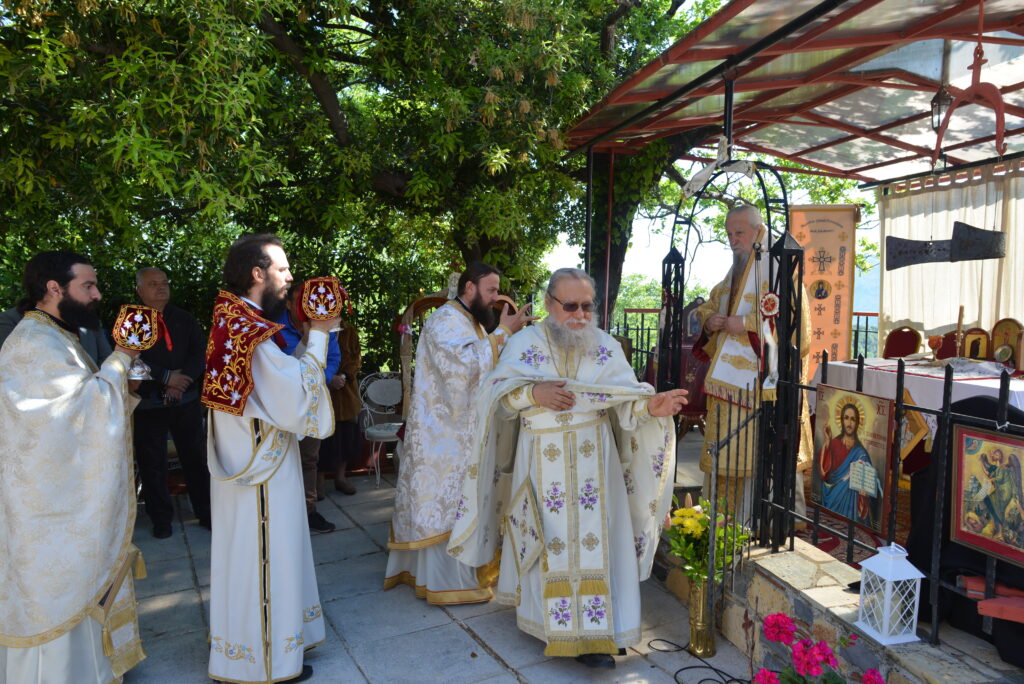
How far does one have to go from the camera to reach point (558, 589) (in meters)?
3.49

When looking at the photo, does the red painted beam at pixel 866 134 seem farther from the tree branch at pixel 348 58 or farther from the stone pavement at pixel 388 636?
the stone pavement at pixel 388 636

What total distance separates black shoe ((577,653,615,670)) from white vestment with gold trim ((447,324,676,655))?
0.06m

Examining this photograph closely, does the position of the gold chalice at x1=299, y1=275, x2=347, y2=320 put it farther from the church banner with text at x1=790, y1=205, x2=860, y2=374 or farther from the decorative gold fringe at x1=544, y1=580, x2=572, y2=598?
the church banner with text at x1=790, y1=205, x2=860, y2=374

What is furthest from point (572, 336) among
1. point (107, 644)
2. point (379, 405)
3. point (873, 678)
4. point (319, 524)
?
point (379, 405)

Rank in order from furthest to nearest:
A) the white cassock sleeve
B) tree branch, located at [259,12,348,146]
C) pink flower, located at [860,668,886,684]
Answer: tree branch, located at [259,12,348,146], the white cassock sleeve, pink flower, located at [860,668,886,684]

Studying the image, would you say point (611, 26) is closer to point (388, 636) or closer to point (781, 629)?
point (388, 636)

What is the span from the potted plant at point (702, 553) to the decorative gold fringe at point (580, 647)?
0.47 meters

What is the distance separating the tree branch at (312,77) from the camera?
5820 mm

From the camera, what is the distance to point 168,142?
4305mm

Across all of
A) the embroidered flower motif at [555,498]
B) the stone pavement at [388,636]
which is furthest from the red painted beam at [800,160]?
the embroidered flower motif at [555,498]

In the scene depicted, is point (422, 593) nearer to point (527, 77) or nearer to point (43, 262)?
point (43, 262)

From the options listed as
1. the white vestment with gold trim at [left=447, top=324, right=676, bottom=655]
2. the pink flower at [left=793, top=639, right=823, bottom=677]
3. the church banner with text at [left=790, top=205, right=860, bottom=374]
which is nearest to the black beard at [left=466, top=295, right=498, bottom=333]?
the white vestment with gold trim at [left=447, top=324, right=676, bottom=655]

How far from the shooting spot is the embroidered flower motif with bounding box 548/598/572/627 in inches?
136

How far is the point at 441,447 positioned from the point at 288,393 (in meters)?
1.37
